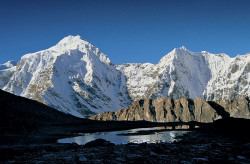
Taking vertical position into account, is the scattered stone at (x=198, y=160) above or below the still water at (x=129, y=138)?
above

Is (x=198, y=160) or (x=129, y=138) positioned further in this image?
(x=129, y=138)

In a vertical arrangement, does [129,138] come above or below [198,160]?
below

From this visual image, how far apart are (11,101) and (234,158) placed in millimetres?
125045

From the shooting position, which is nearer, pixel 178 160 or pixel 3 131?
pixel 178 160

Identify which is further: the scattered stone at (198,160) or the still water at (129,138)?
the still water at (129,138)

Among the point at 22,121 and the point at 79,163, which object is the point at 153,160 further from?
the point at 22,121

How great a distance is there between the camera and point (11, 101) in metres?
132

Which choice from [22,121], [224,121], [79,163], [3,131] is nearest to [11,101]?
[22,121]

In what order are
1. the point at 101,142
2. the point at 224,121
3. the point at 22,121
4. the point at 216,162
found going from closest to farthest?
1. the point at 216,162
2. the point at 101,142
3. the point at 224,121
4. the point at 22,121

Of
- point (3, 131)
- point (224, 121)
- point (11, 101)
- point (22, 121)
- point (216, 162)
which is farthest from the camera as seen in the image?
point (11, 101)

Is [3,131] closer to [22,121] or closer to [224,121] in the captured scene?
[22,121]

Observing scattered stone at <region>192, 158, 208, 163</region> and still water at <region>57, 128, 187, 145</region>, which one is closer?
scattered stone at <region>192, 158, 208, 163</region>

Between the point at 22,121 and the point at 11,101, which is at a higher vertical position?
the point at 11,101

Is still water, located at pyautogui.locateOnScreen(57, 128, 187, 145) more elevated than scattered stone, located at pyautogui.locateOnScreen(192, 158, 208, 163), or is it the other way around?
scattered stone, located at pyautogui.locateOnScreen(192, 158, 208, 163)
